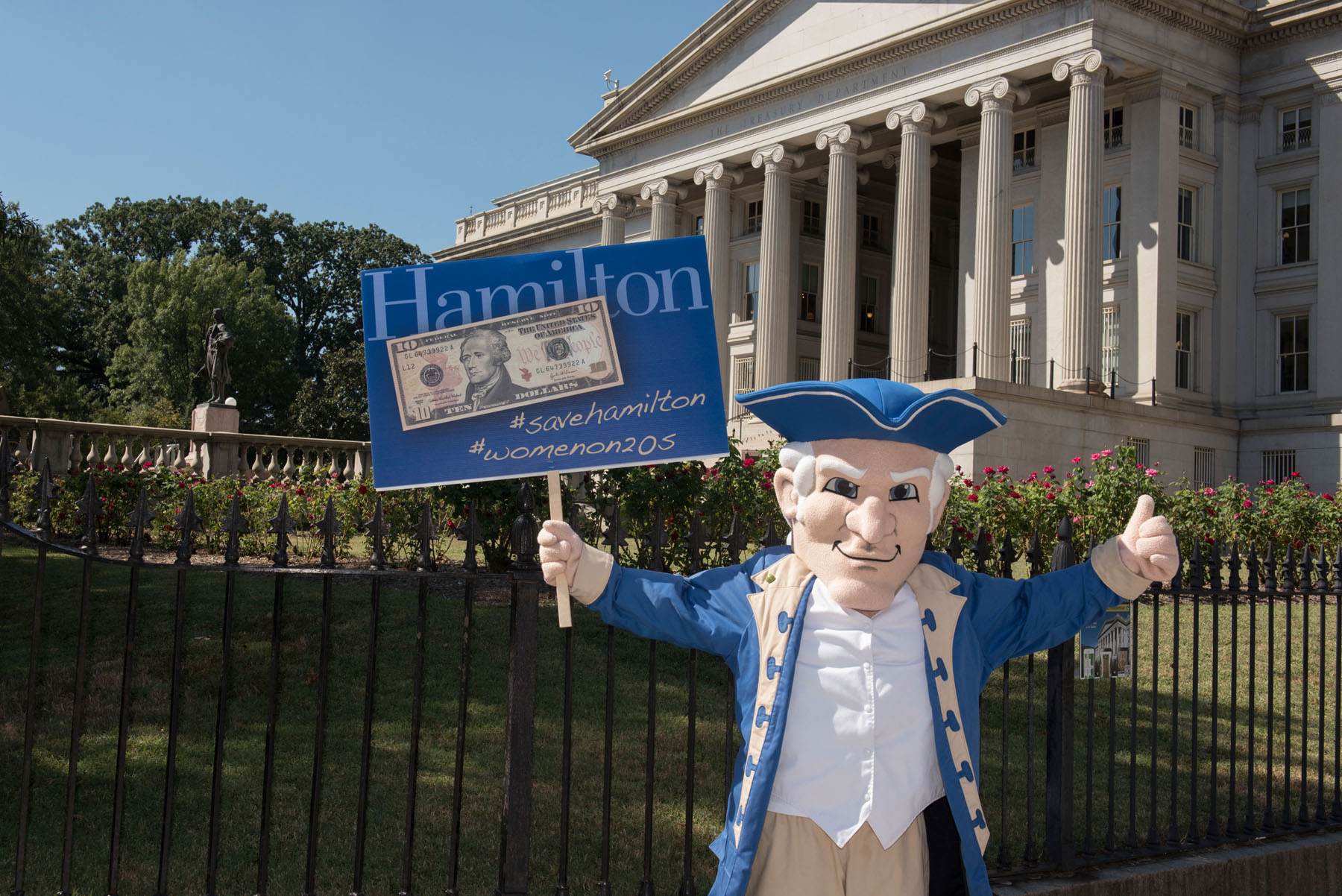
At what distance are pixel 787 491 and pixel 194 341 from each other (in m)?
52.5

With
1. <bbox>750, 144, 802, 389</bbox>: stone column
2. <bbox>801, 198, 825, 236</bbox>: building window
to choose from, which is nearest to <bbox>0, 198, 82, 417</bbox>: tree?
<bbox>750, 144, 802, 389</bbox>: stone column

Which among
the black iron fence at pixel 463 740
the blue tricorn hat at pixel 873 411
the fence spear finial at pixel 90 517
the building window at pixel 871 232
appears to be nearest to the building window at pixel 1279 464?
the building window at pixel 871 232

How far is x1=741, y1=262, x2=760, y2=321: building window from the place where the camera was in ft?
132

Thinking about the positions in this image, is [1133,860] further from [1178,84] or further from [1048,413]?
[1178,84]

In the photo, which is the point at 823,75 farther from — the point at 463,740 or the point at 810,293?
the point at 463,740

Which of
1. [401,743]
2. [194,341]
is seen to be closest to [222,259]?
[194,341]

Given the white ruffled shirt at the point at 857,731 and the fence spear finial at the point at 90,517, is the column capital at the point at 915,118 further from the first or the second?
the fence spear finial at the point at 90,517

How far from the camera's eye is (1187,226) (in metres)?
29.6

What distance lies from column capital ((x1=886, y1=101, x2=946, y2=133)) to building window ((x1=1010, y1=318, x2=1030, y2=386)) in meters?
5.84

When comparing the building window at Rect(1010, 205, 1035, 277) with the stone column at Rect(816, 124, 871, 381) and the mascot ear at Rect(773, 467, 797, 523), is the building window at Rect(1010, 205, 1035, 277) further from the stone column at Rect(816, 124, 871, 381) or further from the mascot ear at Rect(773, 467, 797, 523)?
the mascot ear at Rect(773, 467, 797, 523)

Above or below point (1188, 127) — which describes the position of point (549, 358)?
below

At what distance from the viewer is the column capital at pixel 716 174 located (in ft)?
120

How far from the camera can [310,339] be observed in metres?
62.8

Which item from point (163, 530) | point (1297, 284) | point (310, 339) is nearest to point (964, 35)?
point (1297, 284)
